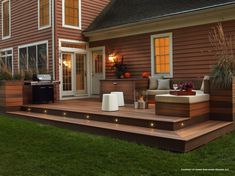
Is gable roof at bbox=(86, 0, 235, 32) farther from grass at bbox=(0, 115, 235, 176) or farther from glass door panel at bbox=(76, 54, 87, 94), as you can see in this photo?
grass at bbox=(0, 115, 235, 176)

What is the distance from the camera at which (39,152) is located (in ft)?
13.2

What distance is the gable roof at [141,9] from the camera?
748 centimetres

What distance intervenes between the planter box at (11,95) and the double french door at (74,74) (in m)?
1.99

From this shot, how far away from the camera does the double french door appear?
9.66 meters

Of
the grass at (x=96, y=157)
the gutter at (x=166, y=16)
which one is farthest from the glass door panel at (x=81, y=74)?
the grass at (x=96, y=157)

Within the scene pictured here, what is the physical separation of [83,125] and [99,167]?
2044 millimetres

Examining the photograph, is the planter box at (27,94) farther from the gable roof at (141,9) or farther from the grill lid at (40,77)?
the gable roof at (141,9)

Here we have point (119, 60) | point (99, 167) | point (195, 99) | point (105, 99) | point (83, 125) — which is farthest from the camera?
point (119, 60)

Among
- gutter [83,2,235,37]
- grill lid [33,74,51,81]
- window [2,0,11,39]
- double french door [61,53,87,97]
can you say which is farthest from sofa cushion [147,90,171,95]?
window [2,0,11,39]

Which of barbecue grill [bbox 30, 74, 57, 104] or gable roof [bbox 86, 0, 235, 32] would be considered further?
barbecue grill [bbox 30, 74, 57, 104]

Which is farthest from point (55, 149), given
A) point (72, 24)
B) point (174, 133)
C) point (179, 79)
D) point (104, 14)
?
point (104, 14)

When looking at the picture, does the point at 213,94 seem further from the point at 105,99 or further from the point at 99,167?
the point at 99,167

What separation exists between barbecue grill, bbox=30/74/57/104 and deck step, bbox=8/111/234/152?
8.38 ft

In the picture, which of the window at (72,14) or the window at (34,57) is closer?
the window at (72,14)
